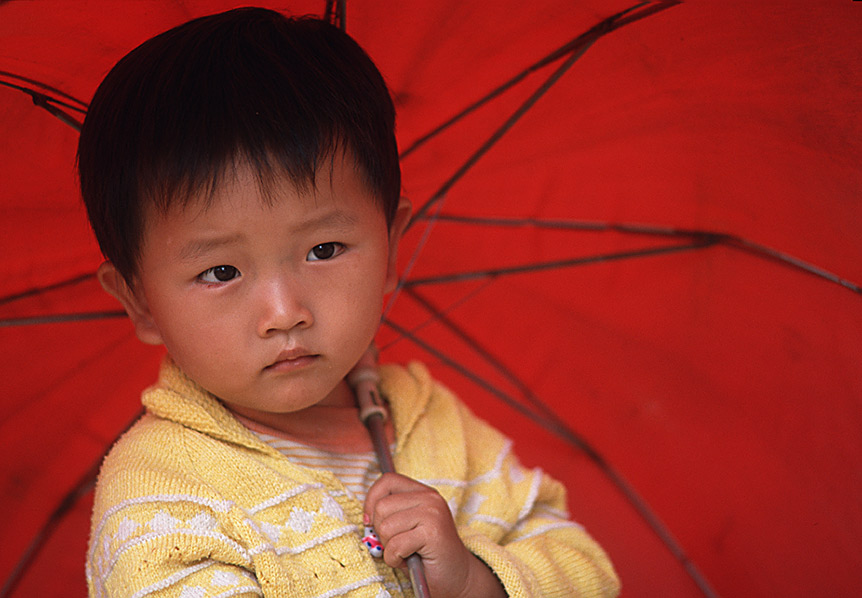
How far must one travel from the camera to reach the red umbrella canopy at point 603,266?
1.56 m

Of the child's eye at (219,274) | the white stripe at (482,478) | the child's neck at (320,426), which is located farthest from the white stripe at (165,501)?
the white stripe at (482,478)

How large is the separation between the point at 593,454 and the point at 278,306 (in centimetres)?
103

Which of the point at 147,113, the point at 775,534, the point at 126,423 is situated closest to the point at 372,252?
the point at 147,113

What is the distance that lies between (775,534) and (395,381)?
83cm

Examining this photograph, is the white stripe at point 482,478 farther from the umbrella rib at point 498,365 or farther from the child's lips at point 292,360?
the child's lips at point 292,360

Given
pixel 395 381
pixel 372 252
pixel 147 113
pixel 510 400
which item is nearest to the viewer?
pixel 147 113

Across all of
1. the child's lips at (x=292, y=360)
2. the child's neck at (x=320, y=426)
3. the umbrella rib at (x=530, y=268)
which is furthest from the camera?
the umbrella rib at (x=530, y=268)

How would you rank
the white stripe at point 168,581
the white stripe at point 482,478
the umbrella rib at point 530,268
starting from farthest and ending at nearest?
the umbrella rib at point 530,268 < the white stripe at point 482,478 < the white stripe at point 168,581

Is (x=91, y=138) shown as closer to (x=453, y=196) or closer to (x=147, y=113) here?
(x=147, y=113)

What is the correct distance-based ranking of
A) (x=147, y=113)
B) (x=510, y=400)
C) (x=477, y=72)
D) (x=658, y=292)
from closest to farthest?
(x=147, y=113), (x=477, y=72), (x=658, y=292), (x=510, y=400)

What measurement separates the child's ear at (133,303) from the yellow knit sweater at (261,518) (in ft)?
→ 0.25

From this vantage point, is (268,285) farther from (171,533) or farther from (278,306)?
(171,533)

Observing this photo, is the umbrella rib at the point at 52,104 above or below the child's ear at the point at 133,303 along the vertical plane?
above

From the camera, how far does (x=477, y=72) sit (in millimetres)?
1726
